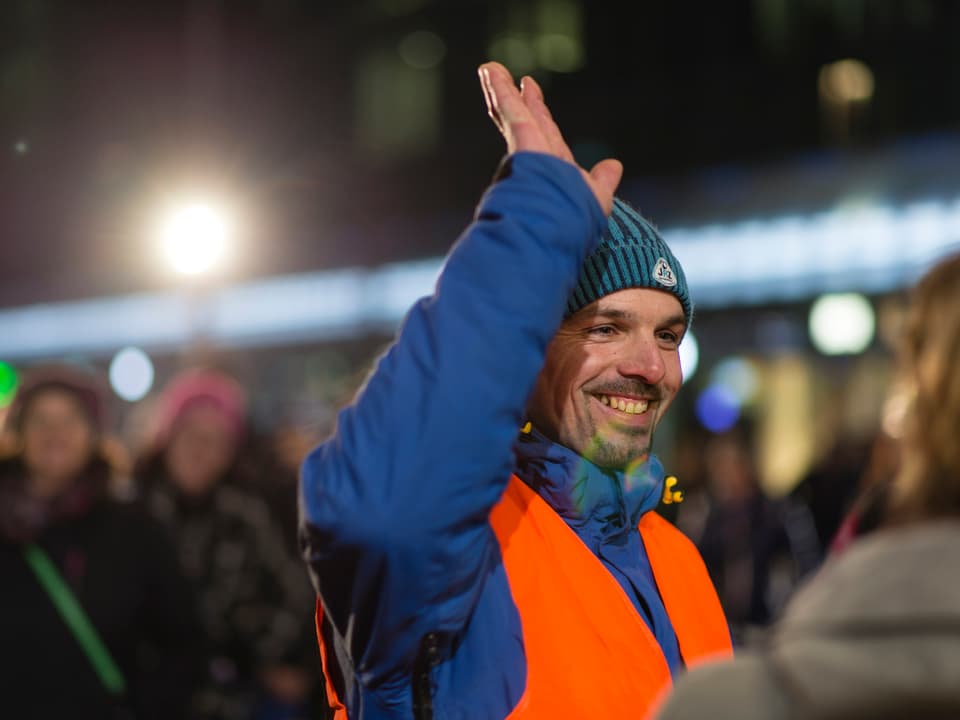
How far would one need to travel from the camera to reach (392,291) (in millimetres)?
18109

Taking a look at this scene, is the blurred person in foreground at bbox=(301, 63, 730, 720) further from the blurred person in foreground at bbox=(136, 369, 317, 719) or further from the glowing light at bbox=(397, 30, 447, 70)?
the glowing light at bbox=(397, 30, 447, 70)

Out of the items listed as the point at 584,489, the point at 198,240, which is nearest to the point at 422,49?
the point at 198,240

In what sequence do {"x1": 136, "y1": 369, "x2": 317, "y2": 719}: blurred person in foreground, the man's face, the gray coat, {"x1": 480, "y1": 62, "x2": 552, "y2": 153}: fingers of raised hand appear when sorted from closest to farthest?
1. the gray coat
2. {"x1": 480, "y1": 62, "x2": 552, "y2": 153}: fingers of raised hand
3. the man's face
4. {"x1": 136, "y1": 369, "x2": 317, "y2": 719}: blurred person in foreground

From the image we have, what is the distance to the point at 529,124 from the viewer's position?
171 centimetres

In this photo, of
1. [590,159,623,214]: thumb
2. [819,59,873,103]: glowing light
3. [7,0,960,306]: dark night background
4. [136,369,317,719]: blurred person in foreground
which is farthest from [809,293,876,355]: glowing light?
[590,159,623,214]: thumb

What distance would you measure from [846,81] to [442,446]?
1697cm

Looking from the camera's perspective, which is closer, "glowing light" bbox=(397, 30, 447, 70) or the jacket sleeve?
the jacket sleeve

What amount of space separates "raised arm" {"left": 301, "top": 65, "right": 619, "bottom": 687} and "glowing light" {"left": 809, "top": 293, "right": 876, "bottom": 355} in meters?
12.5

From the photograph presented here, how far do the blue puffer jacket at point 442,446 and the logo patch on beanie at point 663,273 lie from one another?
61cm

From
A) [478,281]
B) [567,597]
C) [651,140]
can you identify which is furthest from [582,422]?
[651,140]

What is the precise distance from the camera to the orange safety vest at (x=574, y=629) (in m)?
1.77

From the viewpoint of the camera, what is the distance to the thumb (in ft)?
5.64

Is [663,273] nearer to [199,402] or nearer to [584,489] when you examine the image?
[584,489]

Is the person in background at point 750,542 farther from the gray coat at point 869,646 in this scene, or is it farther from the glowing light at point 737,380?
the glowing light at point 737,380
